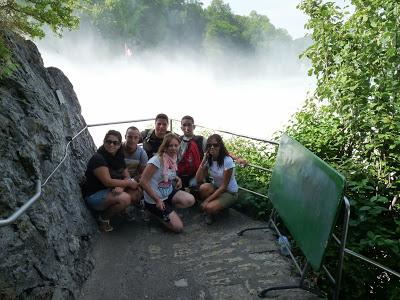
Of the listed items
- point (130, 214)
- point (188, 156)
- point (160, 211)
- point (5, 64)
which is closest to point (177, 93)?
point (188, 156)

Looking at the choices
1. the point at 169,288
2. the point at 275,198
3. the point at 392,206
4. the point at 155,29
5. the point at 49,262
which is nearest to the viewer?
the point at 49,262

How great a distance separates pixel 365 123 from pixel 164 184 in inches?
128

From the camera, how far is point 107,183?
16.9ft

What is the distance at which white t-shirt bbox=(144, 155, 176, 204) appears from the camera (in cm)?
541

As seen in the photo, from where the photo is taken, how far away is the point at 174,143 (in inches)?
215

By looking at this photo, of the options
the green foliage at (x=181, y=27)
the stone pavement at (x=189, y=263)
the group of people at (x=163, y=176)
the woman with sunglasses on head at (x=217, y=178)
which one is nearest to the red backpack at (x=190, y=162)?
the group of people at (x=163, y=176)

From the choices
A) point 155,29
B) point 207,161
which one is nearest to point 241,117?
point 155,29

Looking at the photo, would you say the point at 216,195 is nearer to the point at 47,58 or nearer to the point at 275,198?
the point at 275,198

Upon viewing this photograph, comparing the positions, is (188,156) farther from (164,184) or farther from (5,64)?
(5,64)

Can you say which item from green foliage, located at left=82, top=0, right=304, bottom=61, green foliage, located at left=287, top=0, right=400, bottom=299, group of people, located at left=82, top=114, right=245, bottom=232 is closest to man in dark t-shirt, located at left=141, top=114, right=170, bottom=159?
group of people, located at left=82, top=114, right=245, bottom=232

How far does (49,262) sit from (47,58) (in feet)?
218

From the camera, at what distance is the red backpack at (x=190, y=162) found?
6266mm

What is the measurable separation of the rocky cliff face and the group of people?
36cm

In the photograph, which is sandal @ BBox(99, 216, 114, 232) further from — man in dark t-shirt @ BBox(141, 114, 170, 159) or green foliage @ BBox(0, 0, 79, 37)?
green foliage @ BBox(0, 0, 79, 37)
